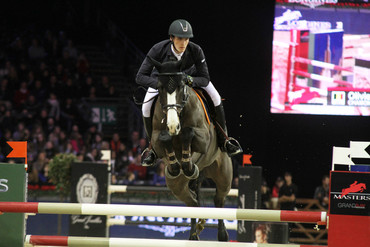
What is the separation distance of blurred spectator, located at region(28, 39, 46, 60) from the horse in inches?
356

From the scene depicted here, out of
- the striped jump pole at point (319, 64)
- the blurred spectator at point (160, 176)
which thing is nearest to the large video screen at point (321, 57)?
the striped jump pole at point (319, 64)

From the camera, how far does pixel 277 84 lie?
1139 cm

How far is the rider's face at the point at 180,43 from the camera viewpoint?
5.00 m

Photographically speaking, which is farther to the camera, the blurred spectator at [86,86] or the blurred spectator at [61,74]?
the blurred spectator at [61,74]

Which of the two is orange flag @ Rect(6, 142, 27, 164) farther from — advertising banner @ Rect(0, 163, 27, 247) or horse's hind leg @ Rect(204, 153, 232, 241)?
horse's hind leg @ Rect(204, 153, 232, 241)

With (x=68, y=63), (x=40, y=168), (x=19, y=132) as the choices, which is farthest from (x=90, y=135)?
(x=68, y=63)

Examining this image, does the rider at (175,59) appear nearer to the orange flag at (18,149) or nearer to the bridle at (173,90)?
the bridle at (173,90)

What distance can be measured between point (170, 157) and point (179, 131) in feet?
0.97

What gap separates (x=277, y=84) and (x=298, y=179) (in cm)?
229

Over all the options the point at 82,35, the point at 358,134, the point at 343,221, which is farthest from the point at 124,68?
the point at 343,221

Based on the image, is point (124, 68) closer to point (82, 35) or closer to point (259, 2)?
point (82, 35)

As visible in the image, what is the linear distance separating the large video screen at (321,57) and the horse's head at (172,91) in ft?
22.2

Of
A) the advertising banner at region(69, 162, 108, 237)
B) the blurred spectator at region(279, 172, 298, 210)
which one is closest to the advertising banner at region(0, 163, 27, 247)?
the advertising banner at region(69, 162, 108, 237)

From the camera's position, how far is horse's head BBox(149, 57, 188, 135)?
15.0ft
